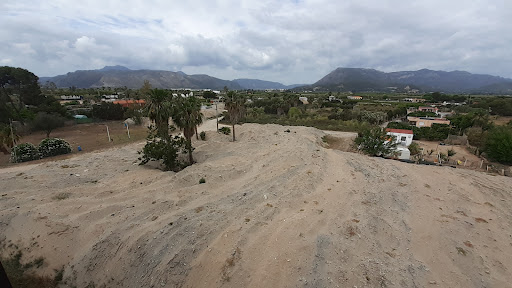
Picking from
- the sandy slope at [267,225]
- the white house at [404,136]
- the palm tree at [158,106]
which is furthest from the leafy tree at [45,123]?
the white house at [404,136]

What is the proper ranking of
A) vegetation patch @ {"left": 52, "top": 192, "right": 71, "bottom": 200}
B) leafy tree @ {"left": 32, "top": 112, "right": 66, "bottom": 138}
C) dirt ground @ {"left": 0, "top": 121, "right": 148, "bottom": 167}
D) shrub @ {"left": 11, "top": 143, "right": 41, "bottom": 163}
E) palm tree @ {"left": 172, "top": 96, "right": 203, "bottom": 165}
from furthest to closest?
leafy tree @ {"left": 32, "top": 112, "right": 66, "bottom": 138} < dirt ground @ {"left": 0, "top": 121, "right": 148, "bottom": 167} < shrub @ {"left": 11, "top": 143, "right": 41, "bottom": 163} < palm tree @ {"left": 172, "top": 96, "right": 203, "bottom": 165} < vegetation patch @ {"left": 52, "top": 192, "right": 71, "bottom": 200}

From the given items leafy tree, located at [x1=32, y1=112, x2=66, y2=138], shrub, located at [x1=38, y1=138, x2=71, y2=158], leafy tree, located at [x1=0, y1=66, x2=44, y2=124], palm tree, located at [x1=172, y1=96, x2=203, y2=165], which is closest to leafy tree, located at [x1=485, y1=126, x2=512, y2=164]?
palm tree, located at [x1=172, y1=96, x2=203, y2=165]

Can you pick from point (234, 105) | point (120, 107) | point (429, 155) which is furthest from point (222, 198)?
point (120, 107)

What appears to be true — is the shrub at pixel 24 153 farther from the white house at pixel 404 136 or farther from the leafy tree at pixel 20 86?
the white house at pixel 404 136

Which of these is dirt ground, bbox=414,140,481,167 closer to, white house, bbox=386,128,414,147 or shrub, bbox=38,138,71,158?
white house, bbox=386,128,414,147

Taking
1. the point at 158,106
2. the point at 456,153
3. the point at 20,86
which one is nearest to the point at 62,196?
the point at 158,106

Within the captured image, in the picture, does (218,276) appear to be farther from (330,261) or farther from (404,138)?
(404,138)
